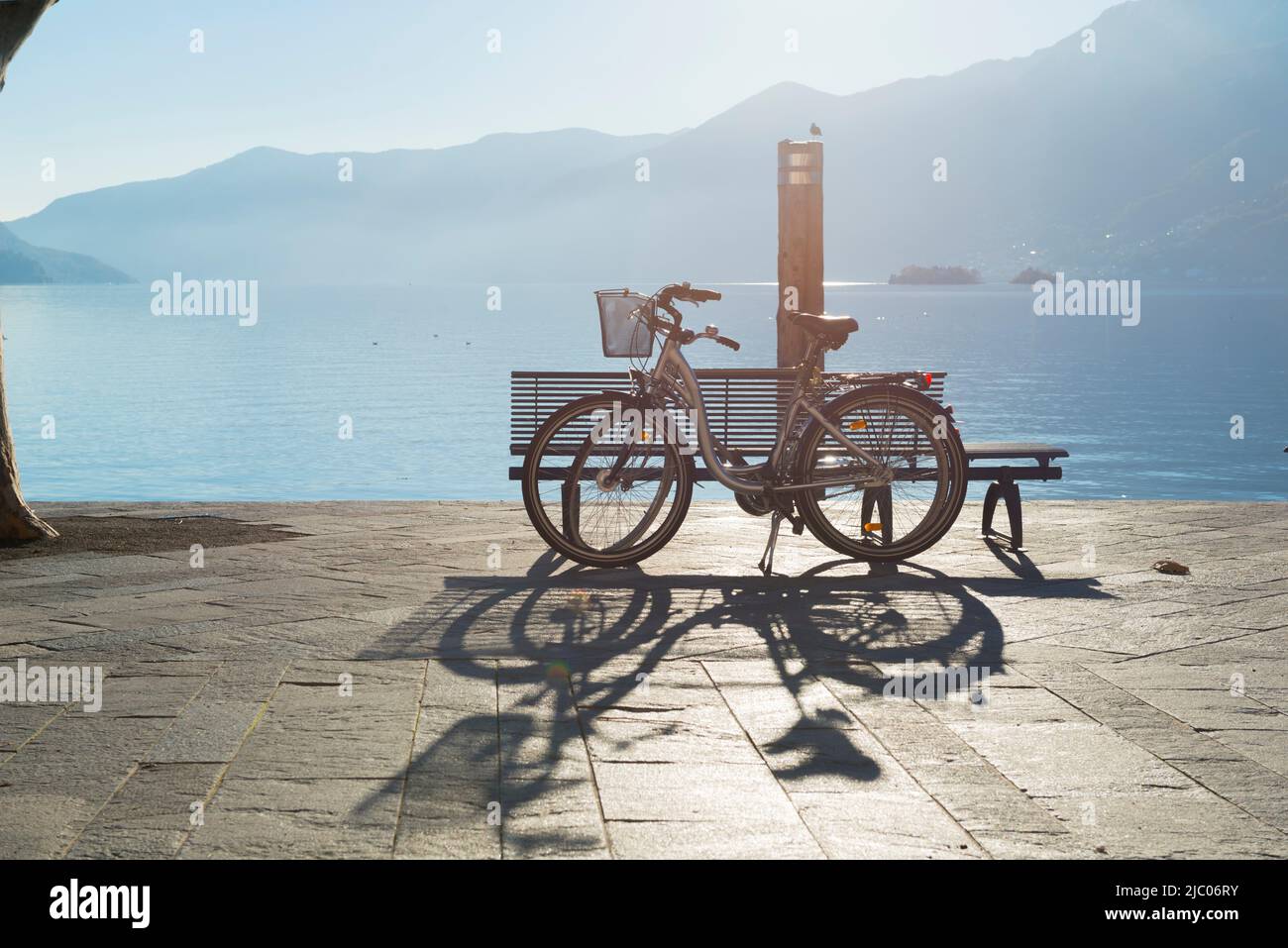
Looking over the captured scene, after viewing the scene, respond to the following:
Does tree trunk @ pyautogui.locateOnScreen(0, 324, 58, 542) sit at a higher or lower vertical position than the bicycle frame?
lower

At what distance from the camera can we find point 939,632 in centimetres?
550

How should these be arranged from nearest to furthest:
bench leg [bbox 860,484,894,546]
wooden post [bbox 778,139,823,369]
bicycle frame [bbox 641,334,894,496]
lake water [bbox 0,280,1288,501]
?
bicycle frame [bbox 641,334,894,496] → bench leg [bbox 860,484,894,546] → wooden post [bbox 778,139,823,369] → lake water [bbox 0,280,1288,501]

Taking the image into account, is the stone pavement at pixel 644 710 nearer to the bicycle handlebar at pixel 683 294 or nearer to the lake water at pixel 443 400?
the bicycle handlebar at pixel 683 294

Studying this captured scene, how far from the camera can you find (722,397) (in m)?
8.36

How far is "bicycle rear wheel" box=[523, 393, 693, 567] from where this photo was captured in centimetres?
669

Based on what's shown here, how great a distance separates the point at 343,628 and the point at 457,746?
5.72 feet

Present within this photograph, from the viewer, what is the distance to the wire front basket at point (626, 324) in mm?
6777

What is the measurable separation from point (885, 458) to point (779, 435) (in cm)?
49

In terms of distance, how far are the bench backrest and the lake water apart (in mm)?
14334

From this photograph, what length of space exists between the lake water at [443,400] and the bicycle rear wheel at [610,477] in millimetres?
15904

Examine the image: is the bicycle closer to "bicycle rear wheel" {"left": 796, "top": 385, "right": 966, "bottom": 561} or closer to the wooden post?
"bicycle rear wheel" {"left": 796, "top": 385, "right": 966, "bottom": 561}

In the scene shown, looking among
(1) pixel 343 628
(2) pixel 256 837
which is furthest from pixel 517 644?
(2) pixel 256 837

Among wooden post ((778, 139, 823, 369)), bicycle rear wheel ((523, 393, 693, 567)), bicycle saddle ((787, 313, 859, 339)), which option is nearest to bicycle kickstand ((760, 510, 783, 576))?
bicycle rear wheel ((523, 393, 693, 567))
